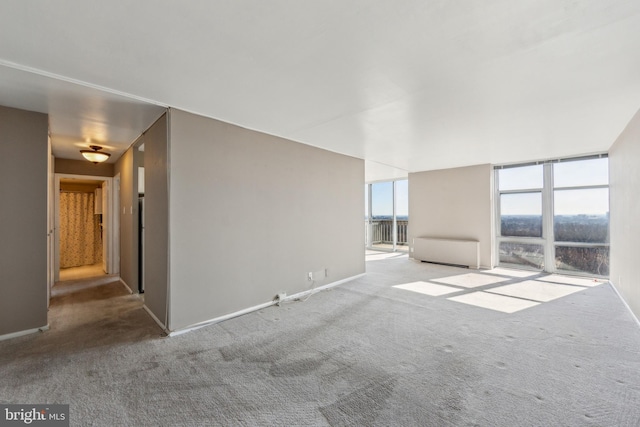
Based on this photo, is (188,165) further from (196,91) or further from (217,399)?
(217,399)

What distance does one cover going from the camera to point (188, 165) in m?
2.96

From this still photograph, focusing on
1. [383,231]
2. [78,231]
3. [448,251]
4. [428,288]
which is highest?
[78,231]

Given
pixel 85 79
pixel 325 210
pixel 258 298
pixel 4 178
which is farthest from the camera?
pixel 325 210

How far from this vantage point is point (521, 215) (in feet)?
19.5

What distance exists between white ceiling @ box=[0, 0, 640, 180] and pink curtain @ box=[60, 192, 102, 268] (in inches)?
139

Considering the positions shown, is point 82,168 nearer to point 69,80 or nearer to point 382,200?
point 69,80

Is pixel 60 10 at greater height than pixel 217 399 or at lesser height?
greater

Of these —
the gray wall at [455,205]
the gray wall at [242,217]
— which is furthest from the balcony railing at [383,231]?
the gray wall at [242,217]

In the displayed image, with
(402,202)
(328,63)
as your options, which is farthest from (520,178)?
(328,63)

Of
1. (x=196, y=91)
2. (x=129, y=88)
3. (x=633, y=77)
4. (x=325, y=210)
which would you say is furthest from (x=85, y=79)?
(x=633, y=77)

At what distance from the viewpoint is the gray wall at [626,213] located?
307cm

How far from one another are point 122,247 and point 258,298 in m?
2.99

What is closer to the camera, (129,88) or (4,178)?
(129,88)

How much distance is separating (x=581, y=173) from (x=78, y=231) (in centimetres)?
1061
